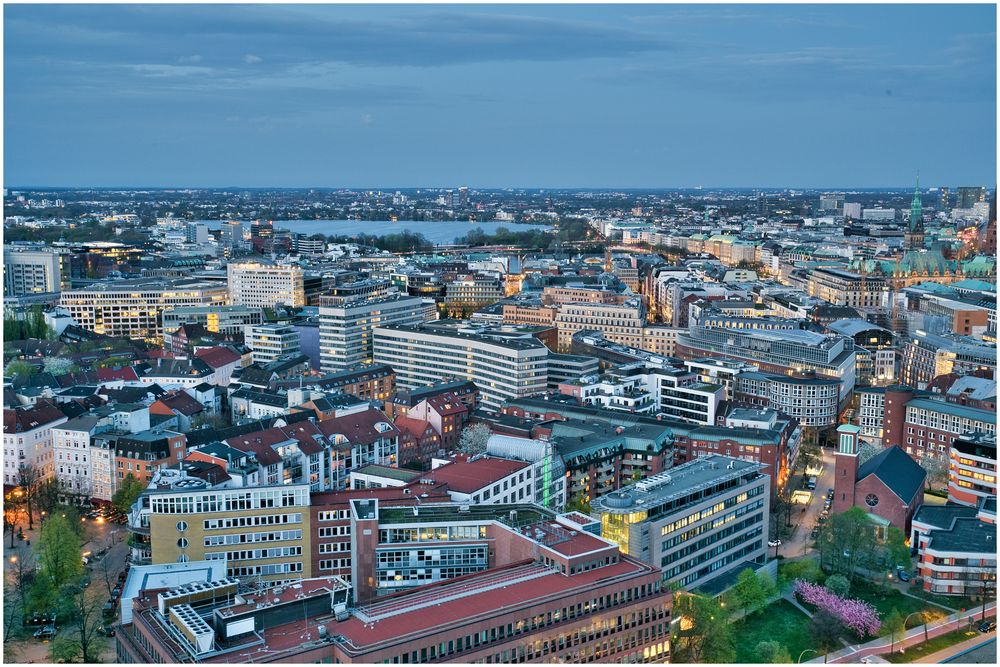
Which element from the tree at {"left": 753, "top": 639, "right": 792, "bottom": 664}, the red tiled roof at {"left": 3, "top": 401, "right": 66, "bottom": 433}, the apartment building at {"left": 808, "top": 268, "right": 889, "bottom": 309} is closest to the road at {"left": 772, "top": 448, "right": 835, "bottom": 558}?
the tree at {"left": 753, "top": 639, "right": 792, "bottom": 664}

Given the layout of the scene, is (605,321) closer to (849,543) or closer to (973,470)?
(973,470)

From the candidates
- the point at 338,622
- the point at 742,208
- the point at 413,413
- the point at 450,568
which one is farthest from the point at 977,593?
the point at 742,208

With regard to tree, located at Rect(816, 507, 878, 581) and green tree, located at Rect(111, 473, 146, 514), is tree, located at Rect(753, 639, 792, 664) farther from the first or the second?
green tree, located at Rect(111, 473, 146, 514)

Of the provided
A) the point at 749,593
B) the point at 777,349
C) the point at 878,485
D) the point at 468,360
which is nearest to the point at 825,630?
the point at 749,593

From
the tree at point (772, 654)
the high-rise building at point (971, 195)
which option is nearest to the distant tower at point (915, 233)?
the high-rise building at point (971, 195)

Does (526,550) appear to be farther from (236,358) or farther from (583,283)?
(583,283)

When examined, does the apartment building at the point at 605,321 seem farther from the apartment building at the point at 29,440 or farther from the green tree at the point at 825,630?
the green tree at the point at 825,630
